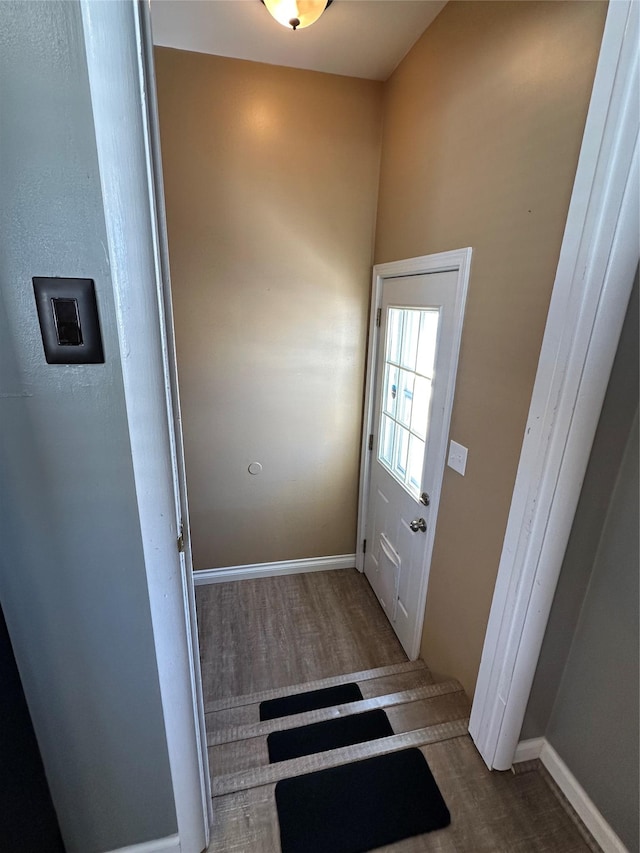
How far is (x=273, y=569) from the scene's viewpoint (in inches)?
112

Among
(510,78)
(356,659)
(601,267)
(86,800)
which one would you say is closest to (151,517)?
(86,800)

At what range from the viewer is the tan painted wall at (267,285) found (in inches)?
81.7

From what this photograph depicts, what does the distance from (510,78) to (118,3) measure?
120cm

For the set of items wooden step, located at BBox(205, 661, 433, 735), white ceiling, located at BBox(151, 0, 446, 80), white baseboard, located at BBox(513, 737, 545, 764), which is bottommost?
wooden step, located at BBox(205, 661, 433, 735)

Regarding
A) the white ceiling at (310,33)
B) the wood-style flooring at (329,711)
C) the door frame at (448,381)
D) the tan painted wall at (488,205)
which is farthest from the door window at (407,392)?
the white ceiling at (310,33)

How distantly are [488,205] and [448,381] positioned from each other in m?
0.64

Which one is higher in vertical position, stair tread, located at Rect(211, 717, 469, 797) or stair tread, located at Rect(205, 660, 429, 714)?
stair tread, located at Rect(211, 717, 469, 797)

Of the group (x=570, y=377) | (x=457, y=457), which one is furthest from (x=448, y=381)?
(x=570, y=377)

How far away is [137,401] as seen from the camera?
2.52ft

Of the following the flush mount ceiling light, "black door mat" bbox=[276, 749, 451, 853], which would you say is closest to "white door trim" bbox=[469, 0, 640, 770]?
"black door mat" bbox=[276, 749, 451, 853]

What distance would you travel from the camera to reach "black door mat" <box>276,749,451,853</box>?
1.21 metres

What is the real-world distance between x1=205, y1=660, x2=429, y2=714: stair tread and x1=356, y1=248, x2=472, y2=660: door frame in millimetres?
104

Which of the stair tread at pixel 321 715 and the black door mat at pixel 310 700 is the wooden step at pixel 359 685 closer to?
the black door mat at pixel 310 700

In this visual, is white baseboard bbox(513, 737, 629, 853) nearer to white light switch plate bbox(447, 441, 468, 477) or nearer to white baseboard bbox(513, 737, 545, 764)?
white baseboard bbox(513, 737, 545, 764)
